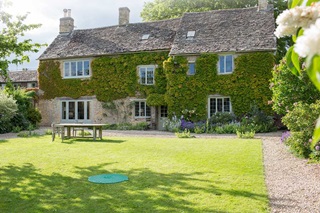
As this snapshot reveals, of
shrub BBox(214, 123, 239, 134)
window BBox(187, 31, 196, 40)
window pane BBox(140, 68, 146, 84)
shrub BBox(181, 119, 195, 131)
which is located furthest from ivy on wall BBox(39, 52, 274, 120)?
shrub BBox(214, 123, 239, 134)

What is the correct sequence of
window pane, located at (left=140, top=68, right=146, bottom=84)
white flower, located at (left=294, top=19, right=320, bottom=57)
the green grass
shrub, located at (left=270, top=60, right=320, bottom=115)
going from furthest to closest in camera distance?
1. window pane, located at (left=140, top=68, right=146, bottom=84)
2. shrub, located at (left=270, top=60, right=320, bottom=115)
3. the green grass
4. white flower, located at (left=294, top=19, right=320, bottom=57)

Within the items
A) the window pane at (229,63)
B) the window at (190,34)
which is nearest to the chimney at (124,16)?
the window at (190,34)

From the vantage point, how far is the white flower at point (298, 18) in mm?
1719

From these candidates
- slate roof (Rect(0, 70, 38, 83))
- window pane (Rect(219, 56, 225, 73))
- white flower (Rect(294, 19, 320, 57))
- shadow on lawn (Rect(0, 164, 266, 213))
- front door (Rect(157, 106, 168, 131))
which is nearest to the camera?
white flower (Rect(294, 19, 320, 57))

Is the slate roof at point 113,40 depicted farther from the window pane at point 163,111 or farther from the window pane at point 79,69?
the window pane at point 163,111

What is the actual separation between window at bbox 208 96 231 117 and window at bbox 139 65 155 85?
5195 mm

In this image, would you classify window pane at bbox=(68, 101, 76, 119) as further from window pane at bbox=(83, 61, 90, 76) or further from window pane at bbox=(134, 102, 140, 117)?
window pane at bbox=(134, 102, 140, 117)

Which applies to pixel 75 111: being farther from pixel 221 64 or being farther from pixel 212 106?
pixel 221 64

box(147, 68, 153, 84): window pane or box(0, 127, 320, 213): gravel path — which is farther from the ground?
box(147, 68, 153, 84): window pane

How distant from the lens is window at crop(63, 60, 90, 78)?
27.9 m

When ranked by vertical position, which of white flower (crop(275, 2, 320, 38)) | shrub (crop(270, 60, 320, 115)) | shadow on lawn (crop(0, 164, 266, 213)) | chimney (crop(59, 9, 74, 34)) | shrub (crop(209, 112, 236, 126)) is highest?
chimney (crop(59, 9, 74, 34))

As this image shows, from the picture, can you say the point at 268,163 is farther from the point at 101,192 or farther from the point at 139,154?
the point at 101,192

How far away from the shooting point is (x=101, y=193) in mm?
6742

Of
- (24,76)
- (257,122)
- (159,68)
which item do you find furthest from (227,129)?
(24,76)
